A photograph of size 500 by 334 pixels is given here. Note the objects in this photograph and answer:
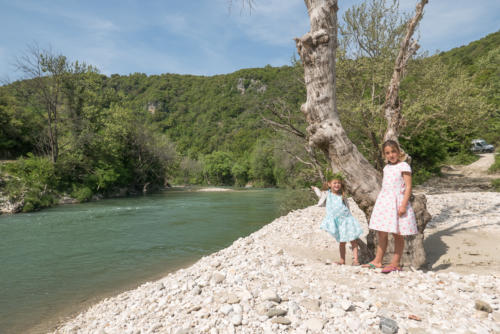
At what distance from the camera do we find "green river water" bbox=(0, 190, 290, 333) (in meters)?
5.20

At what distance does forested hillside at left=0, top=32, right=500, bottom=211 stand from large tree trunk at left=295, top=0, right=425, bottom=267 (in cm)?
128

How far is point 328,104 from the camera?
4586 millimetres

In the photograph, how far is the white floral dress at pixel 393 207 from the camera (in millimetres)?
3910

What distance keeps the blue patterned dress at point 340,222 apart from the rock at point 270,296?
1958 millimetres

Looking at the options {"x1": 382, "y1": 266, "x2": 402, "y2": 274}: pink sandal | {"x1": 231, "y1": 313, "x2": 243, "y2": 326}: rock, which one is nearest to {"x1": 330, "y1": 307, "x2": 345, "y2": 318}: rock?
{"x1": 231, "y1": 313, "x2": 243, "y2": 326}: rock

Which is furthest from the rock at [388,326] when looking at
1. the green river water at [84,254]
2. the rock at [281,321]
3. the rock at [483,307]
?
the green river water at [84,254]

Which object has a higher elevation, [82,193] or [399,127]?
[399,127]

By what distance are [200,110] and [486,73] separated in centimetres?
7170

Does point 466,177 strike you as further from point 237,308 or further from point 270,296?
point 237,308

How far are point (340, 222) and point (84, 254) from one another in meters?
7.66

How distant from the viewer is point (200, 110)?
88.9 metres

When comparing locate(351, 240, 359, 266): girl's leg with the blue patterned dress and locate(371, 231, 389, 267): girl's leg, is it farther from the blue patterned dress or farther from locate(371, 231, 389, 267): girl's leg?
locate(371, 231, 389, 267): girl's leg

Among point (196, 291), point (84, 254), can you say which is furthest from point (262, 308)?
point (84, 254)

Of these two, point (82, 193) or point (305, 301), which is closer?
point (305, 301)
